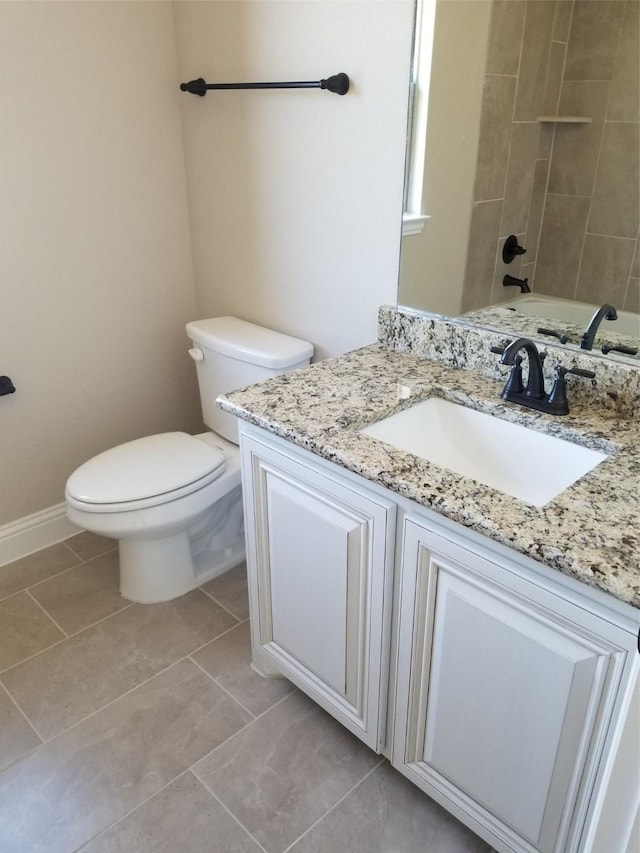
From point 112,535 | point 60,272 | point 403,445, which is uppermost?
point 60,272

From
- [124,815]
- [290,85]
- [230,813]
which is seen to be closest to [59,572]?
[124,815]

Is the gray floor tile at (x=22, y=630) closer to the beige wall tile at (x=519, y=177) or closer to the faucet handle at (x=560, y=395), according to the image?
the faucet handle at (x=560, y=395)

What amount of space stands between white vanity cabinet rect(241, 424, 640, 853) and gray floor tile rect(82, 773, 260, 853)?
0.33 metres

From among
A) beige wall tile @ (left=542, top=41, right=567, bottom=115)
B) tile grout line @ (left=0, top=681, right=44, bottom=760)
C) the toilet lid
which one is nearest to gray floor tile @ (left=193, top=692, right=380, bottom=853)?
tile grout line @ (left=0, top=681, right=44, bottom=760)

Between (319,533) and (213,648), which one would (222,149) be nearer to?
(319,533)

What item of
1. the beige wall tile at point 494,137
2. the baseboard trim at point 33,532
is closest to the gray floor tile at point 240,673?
the baseboard trim at point 33,532

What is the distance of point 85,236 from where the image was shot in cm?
212

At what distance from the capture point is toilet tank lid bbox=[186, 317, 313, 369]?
192 cm

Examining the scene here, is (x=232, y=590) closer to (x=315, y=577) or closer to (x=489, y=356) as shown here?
(x=315, y=577)

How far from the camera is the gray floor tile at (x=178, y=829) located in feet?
4.52

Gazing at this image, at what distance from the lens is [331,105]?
1.71 metres

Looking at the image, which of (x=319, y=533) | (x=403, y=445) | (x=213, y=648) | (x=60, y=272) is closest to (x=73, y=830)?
(x=213, y=648)

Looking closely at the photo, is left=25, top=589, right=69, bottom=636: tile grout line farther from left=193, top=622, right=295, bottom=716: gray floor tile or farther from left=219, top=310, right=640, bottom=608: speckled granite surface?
left=219, top=310, right=640, bottom=608: speckled granite surface

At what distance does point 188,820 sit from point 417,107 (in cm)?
173
